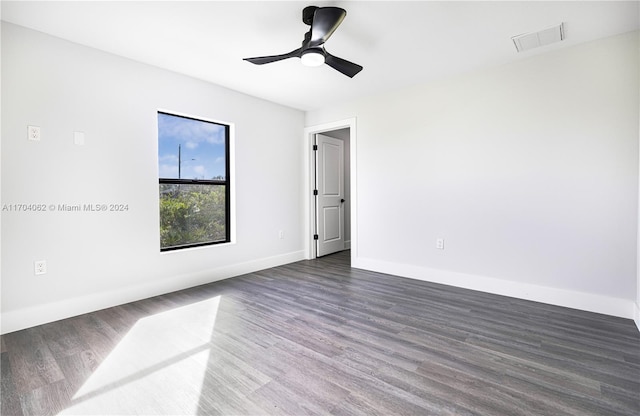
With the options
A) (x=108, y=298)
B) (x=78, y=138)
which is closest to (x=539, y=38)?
(x=78, y=138)

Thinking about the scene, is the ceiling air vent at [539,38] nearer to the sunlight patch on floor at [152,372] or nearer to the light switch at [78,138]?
the sunlight patch on floor at [152,372]

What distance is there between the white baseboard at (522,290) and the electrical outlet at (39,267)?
3513 mm

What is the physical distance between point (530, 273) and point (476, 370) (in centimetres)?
175

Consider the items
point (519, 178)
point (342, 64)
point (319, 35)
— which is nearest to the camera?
point (319, 35)

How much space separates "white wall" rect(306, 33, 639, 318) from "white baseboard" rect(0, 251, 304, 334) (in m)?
1.97

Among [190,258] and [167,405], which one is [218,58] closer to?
[190,258]

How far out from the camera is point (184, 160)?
3.70 metres

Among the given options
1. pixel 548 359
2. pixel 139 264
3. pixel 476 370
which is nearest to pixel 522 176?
pixel 548 359

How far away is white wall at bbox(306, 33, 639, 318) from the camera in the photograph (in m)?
2.67

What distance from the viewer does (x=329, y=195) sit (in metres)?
5.42

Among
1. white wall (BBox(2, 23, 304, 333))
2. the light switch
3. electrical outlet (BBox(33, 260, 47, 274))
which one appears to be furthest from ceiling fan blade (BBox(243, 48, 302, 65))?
electrical outlet (BBox(33, 260, 47, 274))

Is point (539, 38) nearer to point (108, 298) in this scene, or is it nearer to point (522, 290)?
point (522, 290)

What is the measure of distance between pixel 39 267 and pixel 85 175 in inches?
33.6

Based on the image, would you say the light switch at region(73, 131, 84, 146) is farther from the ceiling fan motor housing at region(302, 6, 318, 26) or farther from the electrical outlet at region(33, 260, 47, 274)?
the ceiling fan motor housing at region(302, 6, 318, 26)
